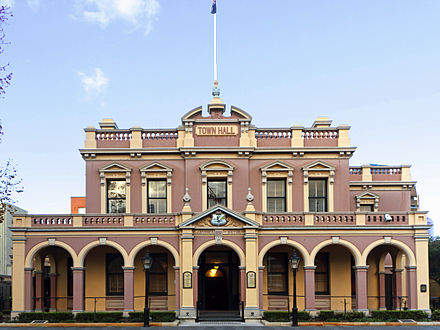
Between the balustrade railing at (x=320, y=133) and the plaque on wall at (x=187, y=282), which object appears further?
the balustrade railing at (x=320, y=133)

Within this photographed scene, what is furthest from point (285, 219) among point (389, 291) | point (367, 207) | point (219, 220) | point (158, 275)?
point (389, 291)

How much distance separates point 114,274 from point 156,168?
20.9 feet

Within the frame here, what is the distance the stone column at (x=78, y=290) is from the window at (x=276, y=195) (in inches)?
429

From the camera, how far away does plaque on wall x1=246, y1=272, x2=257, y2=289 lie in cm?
2773

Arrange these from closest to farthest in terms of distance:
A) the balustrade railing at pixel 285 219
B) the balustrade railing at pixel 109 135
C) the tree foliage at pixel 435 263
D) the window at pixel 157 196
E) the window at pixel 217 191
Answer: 1. the balustrade railing at pixel 285 219
2. the window at pixel 217 191
3. the window at pixel 157 196
4. the balustrade railing at pixel 109 135
5. the tree foliage at pixel 435 263

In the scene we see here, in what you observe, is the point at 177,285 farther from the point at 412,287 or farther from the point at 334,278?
the point at 412,287

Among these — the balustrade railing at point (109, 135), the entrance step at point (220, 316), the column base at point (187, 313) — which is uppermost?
the balustrade railing at point (109, 135)

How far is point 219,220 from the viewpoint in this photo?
28141mm

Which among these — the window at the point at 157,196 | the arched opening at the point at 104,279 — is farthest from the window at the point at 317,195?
the arched opening at the point at 104,279

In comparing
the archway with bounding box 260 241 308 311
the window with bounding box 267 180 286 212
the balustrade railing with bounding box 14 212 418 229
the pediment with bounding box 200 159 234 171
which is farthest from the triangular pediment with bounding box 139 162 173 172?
the archway with bounding box 260 241 308 311

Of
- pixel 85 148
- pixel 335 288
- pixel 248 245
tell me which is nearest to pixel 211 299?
pixel 248 245

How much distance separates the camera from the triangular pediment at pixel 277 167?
103ft

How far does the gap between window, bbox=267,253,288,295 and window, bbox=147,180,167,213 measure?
6.68 metres

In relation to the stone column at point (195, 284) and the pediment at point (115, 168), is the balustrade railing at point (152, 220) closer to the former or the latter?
the stone column at point (195, 284)
